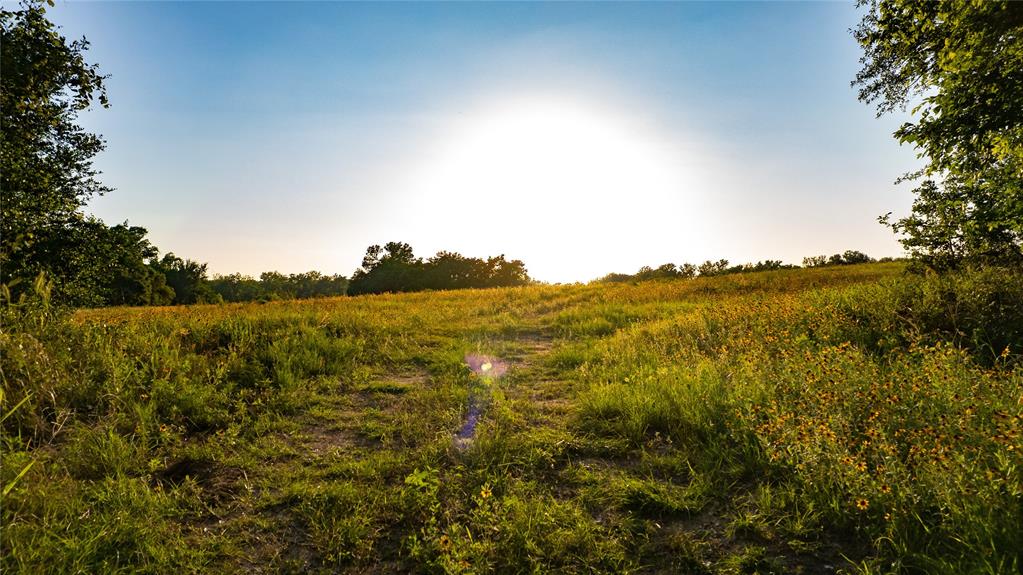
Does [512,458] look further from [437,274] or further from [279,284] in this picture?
[279,284]

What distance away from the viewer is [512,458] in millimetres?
4156

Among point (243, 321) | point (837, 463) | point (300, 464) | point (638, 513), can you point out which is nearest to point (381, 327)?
point (243, 321)

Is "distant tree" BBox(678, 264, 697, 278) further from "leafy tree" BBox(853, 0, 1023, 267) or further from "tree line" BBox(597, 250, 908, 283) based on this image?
"leafy tree" BBox(853, 0, 1023, 267)

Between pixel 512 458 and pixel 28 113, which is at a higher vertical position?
pixel 28 113

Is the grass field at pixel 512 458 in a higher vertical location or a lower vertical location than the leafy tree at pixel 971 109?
lower

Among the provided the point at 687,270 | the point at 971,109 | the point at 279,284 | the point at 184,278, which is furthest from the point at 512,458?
the point at 279,284

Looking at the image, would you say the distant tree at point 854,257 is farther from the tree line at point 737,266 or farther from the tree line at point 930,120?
the tree line at point 930,120

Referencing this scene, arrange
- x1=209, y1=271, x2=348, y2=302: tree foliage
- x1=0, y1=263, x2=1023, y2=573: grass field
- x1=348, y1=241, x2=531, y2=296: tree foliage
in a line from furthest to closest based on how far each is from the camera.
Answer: x1=209, y1=271, x2=348, y2=302: tree foliage → x1=348, y1=241, x2=531, y2=296: tree foliage → x1=0, y1=263, x2=1023, y2=573: grass field

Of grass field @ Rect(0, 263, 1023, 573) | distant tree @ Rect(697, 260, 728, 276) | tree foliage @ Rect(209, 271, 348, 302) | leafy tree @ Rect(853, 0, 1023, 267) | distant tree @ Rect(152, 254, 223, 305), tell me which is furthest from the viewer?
tree foliage @ Rect(209, 271, 348, 302)

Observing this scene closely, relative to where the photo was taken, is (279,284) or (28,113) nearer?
(28,113)

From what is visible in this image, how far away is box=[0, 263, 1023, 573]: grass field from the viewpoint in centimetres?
277

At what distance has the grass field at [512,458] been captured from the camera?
9.08 ft

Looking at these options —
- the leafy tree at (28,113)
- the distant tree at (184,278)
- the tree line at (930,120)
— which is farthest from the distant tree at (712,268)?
the distant tree at (184,278)

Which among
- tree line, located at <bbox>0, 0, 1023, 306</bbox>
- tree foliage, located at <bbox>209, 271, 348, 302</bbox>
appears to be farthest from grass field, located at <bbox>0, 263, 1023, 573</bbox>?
tree foliage, located at <bbox>209, 271, 348, 302</bbox>
